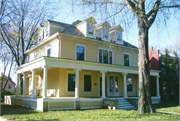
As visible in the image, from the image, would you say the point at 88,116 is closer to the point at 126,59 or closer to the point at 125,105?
the point at 125,105

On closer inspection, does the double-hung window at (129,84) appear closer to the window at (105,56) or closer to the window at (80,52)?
the window at (105,56)

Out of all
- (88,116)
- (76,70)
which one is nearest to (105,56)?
(76,70)

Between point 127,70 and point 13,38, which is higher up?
point 13,38

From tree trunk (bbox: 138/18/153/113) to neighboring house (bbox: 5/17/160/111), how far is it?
2.05 m

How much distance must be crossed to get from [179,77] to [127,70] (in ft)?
35.2

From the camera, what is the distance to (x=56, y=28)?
18.4 meters

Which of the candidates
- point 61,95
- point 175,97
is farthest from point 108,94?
point 175,97

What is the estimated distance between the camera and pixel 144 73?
11.0 m

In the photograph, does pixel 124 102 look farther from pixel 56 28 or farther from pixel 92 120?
pixel 56 28

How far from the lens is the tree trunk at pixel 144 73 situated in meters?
10.7

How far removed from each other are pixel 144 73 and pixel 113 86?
9002 millimetres

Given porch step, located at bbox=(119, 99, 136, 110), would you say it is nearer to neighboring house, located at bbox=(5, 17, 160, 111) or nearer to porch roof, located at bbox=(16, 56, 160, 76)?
neighboring house, located at bbox=(5, 17, 160, 111)

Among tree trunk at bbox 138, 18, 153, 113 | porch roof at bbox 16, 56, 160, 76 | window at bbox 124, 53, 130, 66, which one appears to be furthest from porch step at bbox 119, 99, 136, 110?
window at bbox 124, 53, 130, 66

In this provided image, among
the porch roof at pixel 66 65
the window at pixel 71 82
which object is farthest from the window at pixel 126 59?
the window at pixel 71 82
